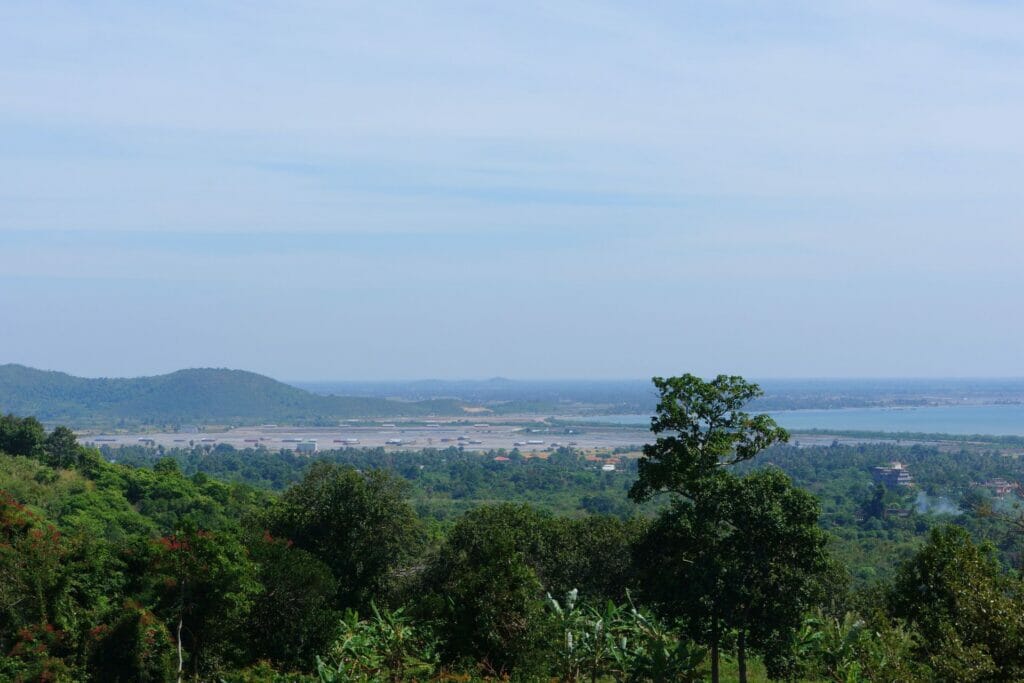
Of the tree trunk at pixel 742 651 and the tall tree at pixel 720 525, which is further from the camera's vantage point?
the tree trunk at pixel 742 651

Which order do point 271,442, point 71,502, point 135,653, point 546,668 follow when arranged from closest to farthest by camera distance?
1. point 546,668
2. point 135,653
3. point 71,502
4. point 271,442

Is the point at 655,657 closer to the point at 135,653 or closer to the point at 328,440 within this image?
the point at 135,653

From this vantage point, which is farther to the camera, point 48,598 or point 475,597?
point 48,598

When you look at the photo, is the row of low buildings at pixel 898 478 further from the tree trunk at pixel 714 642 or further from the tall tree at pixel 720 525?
the tree trunk at pixel 714 642

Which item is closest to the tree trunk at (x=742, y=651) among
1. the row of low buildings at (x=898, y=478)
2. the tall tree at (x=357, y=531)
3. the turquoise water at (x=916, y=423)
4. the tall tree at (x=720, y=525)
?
the tall tree at (x=720, y=525)

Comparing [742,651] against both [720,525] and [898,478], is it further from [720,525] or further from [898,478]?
[898,478]

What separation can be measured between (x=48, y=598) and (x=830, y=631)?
14.0 metres

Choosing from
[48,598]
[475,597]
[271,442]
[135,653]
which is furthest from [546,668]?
[271,442]

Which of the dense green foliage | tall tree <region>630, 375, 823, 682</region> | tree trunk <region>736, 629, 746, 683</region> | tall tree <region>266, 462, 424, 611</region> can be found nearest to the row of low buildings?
the dense green foliage

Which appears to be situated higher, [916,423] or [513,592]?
[513,592]

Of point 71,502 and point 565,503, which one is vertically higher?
A: point 71,502

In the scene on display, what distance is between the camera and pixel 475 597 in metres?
14.6

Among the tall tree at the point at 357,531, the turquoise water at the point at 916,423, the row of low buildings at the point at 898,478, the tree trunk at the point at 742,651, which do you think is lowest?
the row of low buildings at the point at 898,478

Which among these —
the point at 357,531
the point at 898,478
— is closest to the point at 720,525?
the point at 357,531
